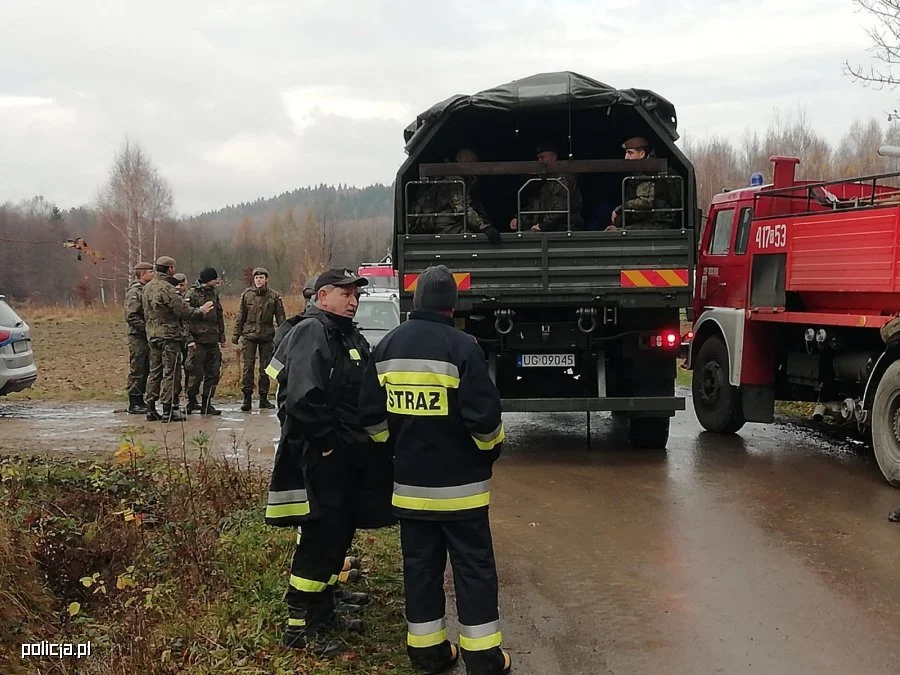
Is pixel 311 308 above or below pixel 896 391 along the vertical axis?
above

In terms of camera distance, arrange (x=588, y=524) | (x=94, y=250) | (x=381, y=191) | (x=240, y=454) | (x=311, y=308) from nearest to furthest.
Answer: (x=311, y=308), (x=588, y=524), (x=94, y=250), (x=240, y=454), (x=381, y=191)

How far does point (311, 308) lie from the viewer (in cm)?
433

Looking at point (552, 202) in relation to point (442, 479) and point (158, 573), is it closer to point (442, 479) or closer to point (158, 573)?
point (158, 573)

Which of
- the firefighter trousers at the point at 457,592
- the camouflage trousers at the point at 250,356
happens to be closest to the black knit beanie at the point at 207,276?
the camouflage trousers at the point at 250,356

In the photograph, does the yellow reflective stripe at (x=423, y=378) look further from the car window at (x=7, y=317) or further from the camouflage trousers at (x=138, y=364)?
the car window at (x=7, y=317)

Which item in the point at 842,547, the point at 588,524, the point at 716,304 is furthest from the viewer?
the point at 716,304

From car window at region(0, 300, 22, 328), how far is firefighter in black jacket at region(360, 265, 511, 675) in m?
8.82

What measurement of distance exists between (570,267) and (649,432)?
2.00m

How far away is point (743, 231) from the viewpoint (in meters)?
9.67

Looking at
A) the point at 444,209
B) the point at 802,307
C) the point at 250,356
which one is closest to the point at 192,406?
the point at 250,356

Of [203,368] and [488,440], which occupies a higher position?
[488,440]

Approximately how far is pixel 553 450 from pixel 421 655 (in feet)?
17.5

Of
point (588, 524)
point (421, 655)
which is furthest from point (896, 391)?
point (421, 655)

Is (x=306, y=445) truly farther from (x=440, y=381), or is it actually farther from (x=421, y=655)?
(x=421, y=655)
